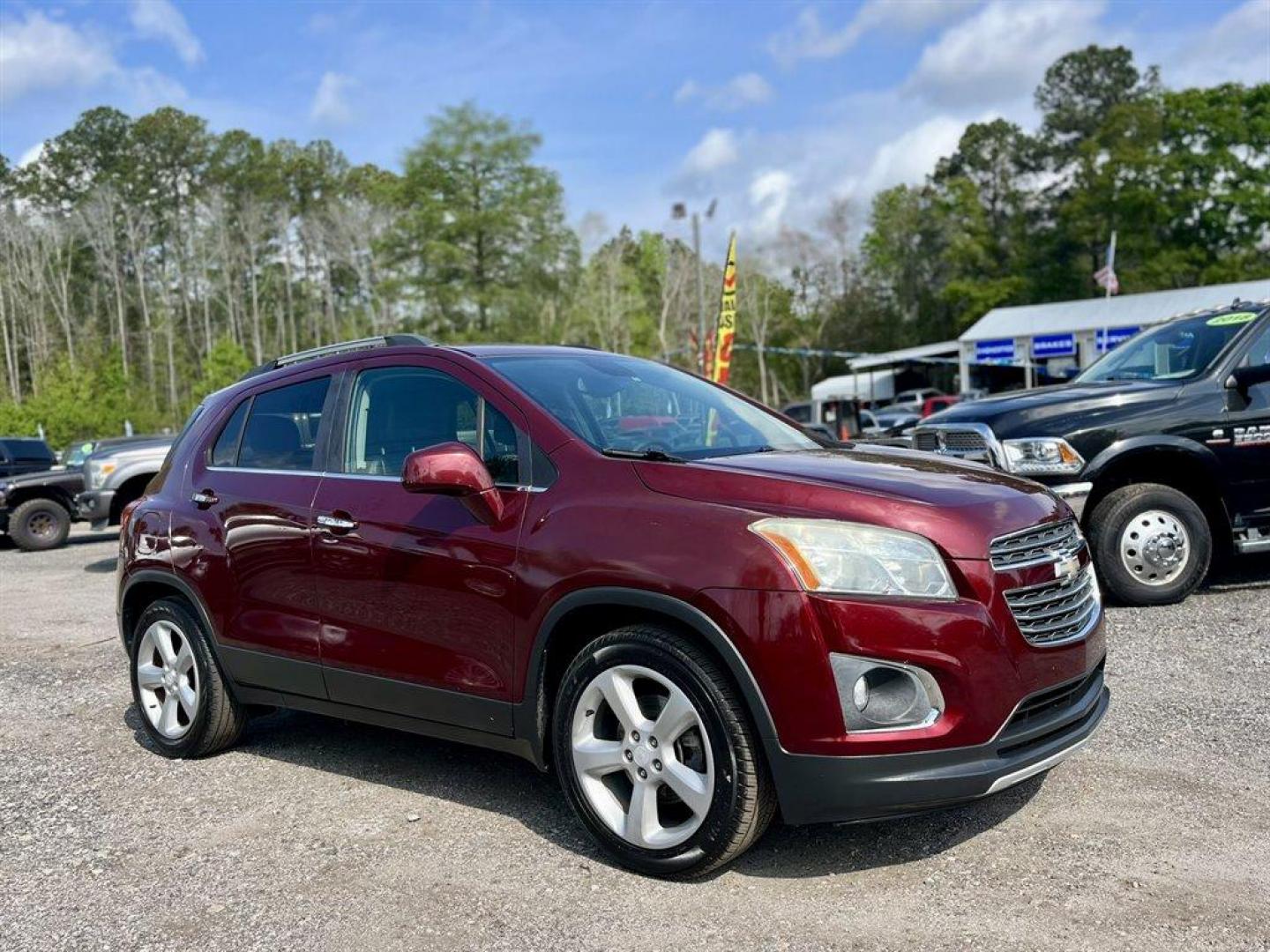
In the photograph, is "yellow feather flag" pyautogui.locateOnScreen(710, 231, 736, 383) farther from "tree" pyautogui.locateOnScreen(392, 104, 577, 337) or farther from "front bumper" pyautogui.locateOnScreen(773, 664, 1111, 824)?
"tree" pyautogui.locateOnScreen(392, 104, 577, 337)

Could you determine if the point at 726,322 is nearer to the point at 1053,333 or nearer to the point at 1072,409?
the point at 1072,409

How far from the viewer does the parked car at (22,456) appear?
19859 millimetres

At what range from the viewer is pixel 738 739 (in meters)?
3.33

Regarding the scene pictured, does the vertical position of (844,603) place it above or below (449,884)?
above

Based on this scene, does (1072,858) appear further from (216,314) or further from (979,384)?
(216,314)

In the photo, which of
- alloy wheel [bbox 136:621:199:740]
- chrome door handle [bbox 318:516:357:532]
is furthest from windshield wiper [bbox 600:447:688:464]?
alloy wheel [bbox 136:621:199:740]

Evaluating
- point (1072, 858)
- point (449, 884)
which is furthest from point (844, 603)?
point (449, 884)

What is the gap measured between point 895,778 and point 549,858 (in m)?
1.26

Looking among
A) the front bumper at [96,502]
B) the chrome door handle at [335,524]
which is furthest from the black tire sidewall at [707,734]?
the front bumper at [96,502]

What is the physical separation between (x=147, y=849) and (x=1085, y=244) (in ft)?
206

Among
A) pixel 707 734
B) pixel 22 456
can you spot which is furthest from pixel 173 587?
pixel 22 456

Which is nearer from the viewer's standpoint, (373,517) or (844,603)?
(844,603)

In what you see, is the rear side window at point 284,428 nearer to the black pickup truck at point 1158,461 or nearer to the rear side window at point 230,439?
the rear side window at point 230,439

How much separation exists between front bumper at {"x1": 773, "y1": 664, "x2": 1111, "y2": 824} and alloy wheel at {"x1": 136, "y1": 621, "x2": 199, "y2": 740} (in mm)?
2981
